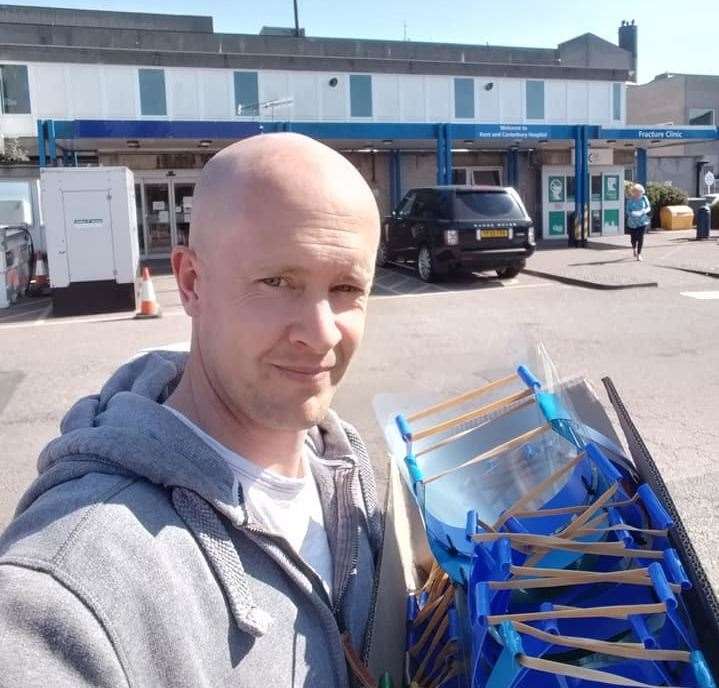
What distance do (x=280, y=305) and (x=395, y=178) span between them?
2335 cm

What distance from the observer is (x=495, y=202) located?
1395cm

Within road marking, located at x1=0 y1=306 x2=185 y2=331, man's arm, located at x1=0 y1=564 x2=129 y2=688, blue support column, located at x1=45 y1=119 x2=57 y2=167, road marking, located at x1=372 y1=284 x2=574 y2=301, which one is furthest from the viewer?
blue support column, located at x1=45 y1=119 x2=57 y2=167

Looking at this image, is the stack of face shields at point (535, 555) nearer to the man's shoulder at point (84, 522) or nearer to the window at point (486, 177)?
the man's shoulder at point (84, 522)

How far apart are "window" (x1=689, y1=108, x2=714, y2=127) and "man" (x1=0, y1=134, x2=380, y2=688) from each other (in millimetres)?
54431

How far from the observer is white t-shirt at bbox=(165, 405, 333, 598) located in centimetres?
125

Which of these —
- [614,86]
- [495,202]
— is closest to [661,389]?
[495,202]

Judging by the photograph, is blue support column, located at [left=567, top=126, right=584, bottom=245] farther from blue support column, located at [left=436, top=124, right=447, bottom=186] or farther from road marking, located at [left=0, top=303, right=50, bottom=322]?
road marking, located at [left=0, top=303, right=50, bottom=322]

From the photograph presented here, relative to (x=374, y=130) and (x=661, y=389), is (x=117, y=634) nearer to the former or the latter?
(x=661, y=389)

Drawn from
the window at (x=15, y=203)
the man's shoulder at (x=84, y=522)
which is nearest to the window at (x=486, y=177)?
the window at (x=15, y=203)

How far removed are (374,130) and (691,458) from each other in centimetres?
1518

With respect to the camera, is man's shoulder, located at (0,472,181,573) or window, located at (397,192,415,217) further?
window, located at (397,192,415,217)

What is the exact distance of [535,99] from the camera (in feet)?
88.7

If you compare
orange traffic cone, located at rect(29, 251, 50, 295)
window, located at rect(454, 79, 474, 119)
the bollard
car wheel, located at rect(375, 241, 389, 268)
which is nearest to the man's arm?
orange traffic cone, located at rect(29, 251, 50, 295)

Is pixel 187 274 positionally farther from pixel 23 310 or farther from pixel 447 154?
pixel 447 154
